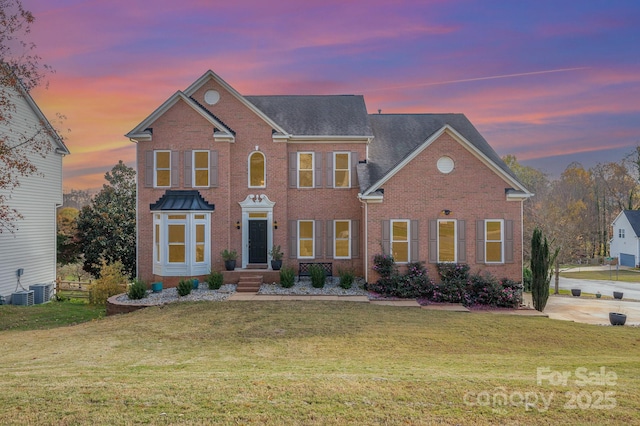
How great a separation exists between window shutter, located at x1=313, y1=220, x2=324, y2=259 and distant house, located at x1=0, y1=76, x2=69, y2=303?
13.6 metres

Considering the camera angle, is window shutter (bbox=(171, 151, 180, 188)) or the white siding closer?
window shutter (bbox=(171, 151, 180, 188))

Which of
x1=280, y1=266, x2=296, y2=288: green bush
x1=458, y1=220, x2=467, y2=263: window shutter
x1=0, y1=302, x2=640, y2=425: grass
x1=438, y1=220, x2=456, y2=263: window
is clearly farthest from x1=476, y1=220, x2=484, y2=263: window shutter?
x1=280, y1=266, x2=296, y2=288: green bush

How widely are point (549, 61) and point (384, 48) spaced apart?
9625 millimetres

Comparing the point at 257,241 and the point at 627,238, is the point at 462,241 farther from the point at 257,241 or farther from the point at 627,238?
the point at 627,238

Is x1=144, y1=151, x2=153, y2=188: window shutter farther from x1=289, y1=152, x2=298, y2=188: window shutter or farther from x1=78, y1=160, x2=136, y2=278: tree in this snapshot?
x1=78, y1=160, x2=136, y2=278: tree

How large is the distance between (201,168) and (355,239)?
27.8 feet

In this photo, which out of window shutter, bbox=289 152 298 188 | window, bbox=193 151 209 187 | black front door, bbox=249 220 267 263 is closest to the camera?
window, bbox=193 151 209 187

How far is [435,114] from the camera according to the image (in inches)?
987

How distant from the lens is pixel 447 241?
60.4 ft

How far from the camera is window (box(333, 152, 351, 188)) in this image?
70.0ft

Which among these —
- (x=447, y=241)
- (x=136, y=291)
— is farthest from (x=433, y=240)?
(x=136, y=291)

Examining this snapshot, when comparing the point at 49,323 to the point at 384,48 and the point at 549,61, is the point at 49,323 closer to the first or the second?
the point at 384,48

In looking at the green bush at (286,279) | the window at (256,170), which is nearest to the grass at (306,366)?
the green bush at (286,279)

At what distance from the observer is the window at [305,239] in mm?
21234
